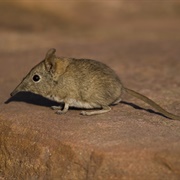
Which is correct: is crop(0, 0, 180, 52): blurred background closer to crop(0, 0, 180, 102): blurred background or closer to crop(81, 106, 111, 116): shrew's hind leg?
crop(0, 0, 180, 102): blurred background

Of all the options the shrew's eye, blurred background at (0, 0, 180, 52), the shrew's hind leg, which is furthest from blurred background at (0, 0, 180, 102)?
the shrew's hind leg

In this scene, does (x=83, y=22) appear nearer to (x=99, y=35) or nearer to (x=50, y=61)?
(x=99, y=35)

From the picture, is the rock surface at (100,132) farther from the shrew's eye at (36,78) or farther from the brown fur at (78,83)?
the shrew's eye at (36,78)

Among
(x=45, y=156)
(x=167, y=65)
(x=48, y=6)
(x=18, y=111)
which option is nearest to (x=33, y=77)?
(x=18, y=111)

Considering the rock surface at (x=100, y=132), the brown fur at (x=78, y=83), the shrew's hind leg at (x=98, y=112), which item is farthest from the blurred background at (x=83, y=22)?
the shrew's hind leg at (x=98, y=112)

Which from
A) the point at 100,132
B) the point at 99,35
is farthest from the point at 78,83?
the point at 99,35
